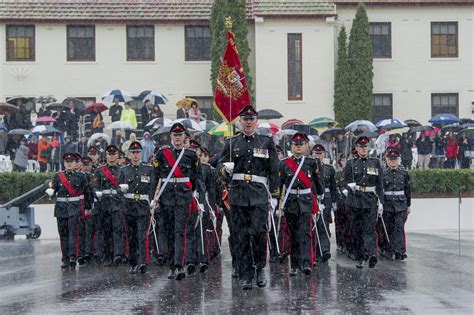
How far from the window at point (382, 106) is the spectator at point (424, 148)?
7339 mm

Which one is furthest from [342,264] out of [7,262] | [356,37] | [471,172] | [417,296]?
[356,37]

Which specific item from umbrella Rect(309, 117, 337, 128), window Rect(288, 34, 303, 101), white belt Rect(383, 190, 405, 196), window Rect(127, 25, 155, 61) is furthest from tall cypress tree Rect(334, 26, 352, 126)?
white belt Rect(383, 190, 405, 196)

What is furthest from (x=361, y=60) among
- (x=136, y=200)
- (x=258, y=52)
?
(x=136, y=200)

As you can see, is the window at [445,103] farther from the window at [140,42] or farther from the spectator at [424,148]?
the window at [140,42]

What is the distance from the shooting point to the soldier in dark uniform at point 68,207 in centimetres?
1797

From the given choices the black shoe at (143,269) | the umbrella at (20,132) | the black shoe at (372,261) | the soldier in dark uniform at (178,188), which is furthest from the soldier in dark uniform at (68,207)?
the umbrella at (20,132)

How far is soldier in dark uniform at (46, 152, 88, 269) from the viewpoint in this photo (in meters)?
18.0

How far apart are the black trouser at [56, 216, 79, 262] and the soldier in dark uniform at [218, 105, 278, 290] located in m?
4.04

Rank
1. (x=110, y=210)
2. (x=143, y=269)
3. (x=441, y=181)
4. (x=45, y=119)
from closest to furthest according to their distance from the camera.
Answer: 1. (x=143, y=269)
2. (x=110, y=210)
3. (x=441, y=181)
4. (x=45, y=119)

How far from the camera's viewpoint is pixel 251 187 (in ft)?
47.7

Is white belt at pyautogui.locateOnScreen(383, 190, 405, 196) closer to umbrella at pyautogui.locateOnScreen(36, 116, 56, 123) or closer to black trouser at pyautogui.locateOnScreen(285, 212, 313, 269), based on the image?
black trouser at pyautogui.locateOnScreen(285, 212, 313, 269)

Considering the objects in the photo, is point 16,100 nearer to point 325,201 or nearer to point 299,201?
point 325,201

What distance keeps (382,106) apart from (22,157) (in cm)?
1593

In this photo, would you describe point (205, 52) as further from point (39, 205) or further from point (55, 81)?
point (39, 205)
